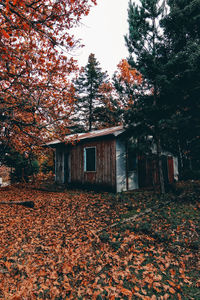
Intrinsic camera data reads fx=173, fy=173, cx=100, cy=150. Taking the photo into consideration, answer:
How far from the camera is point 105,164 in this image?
475 inches

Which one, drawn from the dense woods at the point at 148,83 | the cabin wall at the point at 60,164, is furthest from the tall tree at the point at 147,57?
the cabin wall at the point at 60,164

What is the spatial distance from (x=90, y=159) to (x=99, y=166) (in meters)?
1.33

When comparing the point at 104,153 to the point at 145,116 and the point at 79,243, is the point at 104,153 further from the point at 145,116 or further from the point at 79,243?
the point at 79,243

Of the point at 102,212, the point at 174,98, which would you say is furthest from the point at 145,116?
the point at 102,212

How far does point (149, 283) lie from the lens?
3547 millimetres

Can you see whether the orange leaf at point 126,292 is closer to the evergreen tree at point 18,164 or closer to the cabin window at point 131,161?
the cabin window at point 131,161

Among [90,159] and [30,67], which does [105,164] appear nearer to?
[90,159]

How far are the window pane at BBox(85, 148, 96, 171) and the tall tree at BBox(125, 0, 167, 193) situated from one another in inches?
148

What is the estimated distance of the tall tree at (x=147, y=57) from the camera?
33.8ft

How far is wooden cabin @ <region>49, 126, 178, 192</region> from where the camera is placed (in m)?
11.6

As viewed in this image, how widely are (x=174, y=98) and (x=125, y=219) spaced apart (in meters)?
7.51

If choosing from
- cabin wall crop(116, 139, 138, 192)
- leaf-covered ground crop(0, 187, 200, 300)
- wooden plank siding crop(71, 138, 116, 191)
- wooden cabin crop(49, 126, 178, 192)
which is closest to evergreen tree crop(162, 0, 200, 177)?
cabin wall crop(116, 139, 138, 192)

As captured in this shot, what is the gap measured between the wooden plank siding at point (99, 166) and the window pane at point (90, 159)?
0.33 m

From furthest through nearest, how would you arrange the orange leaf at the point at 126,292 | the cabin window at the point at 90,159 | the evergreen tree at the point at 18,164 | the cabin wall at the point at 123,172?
the evergreen tree at the point at 18,164 < the cabin window at the point at 90,159 < the cabin wall at the point at 123,172 < the orange leaf at the point at 126,292
